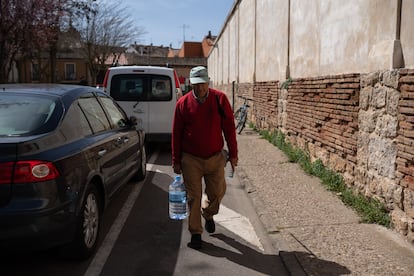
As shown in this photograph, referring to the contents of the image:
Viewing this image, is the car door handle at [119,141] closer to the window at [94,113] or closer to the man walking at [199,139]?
the window at [94,113]

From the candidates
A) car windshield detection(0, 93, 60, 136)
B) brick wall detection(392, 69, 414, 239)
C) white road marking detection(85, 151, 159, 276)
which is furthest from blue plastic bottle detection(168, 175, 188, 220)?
brick wall detection(392, 69, 414, 239)

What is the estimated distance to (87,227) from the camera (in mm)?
4086

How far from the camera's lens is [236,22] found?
21672 millimetres

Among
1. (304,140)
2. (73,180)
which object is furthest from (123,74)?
(73,180)

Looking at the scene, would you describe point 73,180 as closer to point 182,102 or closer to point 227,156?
point 182,102

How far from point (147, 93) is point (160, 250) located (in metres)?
5.63

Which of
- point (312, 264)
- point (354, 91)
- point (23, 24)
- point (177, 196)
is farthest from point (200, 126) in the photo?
point (23, 24)

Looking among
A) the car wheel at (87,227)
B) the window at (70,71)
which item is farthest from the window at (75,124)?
the window at (70,71)

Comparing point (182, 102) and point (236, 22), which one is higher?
point (236, 22)

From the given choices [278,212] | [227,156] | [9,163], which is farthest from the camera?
[278,212]

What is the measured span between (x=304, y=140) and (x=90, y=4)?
822 inches

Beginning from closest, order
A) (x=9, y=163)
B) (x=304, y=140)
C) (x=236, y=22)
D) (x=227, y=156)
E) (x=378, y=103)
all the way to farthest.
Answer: (x=9, y=163) < (x=227, y=156) < (x=378, y=103) < (x=304, y=140) < (x=236, y=22)

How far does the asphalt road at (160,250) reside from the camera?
154 inches

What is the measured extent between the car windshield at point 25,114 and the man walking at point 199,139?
121cm
